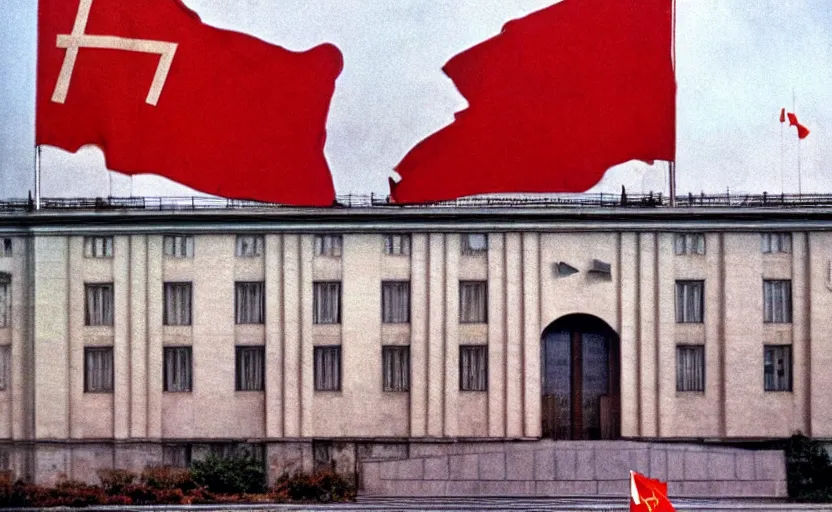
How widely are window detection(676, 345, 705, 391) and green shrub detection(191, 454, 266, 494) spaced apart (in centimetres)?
237

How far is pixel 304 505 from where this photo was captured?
5883 millimetres

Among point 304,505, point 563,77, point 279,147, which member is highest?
point 563,77

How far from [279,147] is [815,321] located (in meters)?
3.09

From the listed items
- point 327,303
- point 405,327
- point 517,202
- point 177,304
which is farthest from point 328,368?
point 517,202

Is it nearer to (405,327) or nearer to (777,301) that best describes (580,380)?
(405,327)

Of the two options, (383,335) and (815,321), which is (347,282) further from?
(815,321)

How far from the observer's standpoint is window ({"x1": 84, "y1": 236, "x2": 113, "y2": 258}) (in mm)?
5832

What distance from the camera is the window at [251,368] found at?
5.86 metres

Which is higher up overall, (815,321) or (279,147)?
(279,147)

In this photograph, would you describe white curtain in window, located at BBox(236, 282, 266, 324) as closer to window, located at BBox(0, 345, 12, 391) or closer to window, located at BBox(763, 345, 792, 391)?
window, located at BBox(0, 345, 12, 391)

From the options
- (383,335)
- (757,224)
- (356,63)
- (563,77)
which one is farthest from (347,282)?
(757,224)

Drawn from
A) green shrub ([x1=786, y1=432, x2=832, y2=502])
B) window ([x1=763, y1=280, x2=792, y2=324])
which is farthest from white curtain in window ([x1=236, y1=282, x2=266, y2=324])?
green shrub ([x1=786, y1=432, x2=832, y2=502])

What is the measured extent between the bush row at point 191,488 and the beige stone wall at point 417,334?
0.20 metres

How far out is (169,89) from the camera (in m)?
5.84
